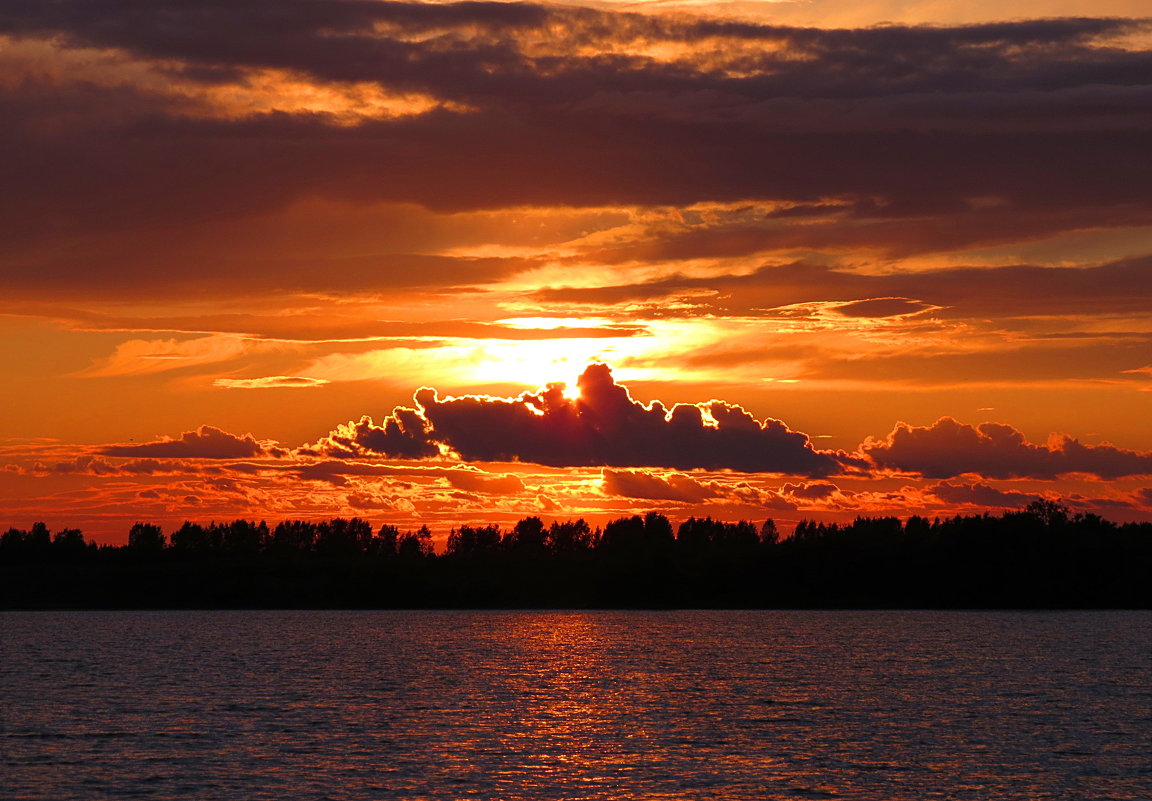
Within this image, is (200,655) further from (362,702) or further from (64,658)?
(362,702)

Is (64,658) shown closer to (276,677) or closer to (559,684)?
(276,677)

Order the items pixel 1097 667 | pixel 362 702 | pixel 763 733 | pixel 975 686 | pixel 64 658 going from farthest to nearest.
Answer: pixel 64 658 → pixel 1097 667 → pixel 975 686 → pixel 362 702 → pixel 763 733

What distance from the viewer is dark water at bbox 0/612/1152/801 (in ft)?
205

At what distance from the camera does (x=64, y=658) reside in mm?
159625

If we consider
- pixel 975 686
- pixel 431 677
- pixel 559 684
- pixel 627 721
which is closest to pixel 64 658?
pixel 431 677

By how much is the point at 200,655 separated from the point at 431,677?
164 feet

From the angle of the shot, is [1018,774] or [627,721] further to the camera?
[627,721]

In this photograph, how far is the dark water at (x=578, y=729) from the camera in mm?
62344

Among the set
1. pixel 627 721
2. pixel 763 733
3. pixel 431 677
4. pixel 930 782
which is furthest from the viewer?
pixel 431 677

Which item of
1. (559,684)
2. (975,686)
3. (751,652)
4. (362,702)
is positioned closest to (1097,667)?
(975,686)

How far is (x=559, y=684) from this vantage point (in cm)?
12175

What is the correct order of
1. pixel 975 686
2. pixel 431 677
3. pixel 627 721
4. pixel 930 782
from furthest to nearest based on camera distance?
pixel 431 677
pixel 975 686
pixel 627 721
pixel 930 782

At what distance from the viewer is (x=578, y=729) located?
85.2 metres

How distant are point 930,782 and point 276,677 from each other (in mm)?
80080
